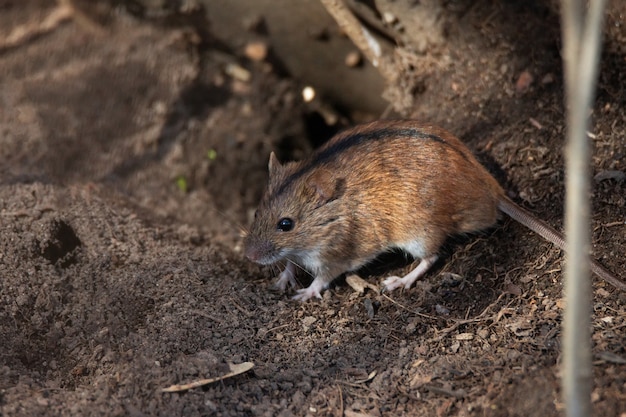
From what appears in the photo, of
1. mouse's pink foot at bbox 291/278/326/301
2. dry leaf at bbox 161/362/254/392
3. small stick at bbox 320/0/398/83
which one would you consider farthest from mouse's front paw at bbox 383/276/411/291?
small stick at bbox 320/0/398/83

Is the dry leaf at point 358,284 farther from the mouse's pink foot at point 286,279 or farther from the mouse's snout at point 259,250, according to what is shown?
the mouse's snout at point 259,250

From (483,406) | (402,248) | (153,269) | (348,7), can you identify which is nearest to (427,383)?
(483,406)

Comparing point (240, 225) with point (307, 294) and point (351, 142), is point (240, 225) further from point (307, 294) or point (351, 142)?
point (351, 142)

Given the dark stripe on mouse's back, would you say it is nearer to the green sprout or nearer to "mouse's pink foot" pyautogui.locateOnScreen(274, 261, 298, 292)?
"mouse's pink foot" pyautogui.locateOnScreen(274, 261, 298, 292)

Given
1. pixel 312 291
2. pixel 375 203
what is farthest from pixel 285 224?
pixel 375 203

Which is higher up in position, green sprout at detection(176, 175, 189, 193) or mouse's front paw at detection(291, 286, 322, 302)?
green sprout at detection(176, 175, 189, 193)

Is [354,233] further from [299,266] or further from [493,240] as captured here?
[493,240]
